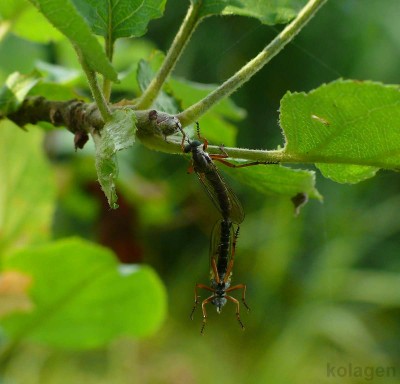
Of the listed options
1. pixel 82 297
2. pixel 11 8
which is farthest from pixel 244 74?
pixel 82 297

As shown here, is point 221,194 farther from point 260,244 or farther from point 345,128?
point 260,244

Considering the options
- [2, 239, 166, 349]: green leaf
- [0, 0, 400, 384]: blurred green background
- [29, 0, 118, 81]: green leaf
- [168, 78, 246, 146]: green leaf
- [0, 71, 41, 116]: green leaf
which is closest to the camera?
[29, 0, 118, 81]: green leaf

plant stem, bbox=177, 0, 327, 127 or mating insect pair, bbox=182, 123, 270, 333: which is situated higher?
plant stem, bbox=177, 0, 327, 127

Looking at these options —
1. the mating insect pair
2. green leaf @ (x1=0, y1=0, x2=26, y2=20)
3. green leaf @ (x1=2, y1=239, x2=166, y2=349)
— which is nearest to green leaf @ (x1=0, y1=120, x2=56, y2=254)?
green leaf @ (x1=2, y1=239, x2=166, y2=349)

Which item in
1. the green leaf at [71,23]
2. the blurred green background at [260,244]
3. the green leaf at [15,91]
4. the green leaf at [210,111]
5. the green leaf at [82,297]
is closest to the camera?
the green leaf at [71,23]

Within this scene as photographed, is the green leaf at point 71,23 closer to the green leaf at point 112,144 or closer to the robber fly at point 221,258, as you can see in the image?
the green leaf at point 112,144

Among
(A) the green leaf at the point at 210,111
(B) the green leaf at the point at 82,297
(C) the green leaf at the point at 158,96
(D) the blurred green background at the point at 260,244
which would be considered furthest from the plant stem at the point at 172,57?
(D) the blurred green background at the point at 260,244

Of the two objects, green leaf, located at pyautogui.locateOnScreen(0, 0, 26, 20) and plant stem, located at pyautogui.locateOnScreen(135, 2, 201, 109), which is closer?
plant stem, located at pyautogui.locateOnScreen(135, 2, 201, 109)

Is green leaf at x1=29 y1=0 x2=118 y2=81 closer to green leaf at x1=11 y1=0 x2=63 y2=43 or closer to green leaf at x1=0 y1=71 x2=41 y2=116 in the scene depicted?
green leaf at x1=0 y1=71 x2=41 y2=116
